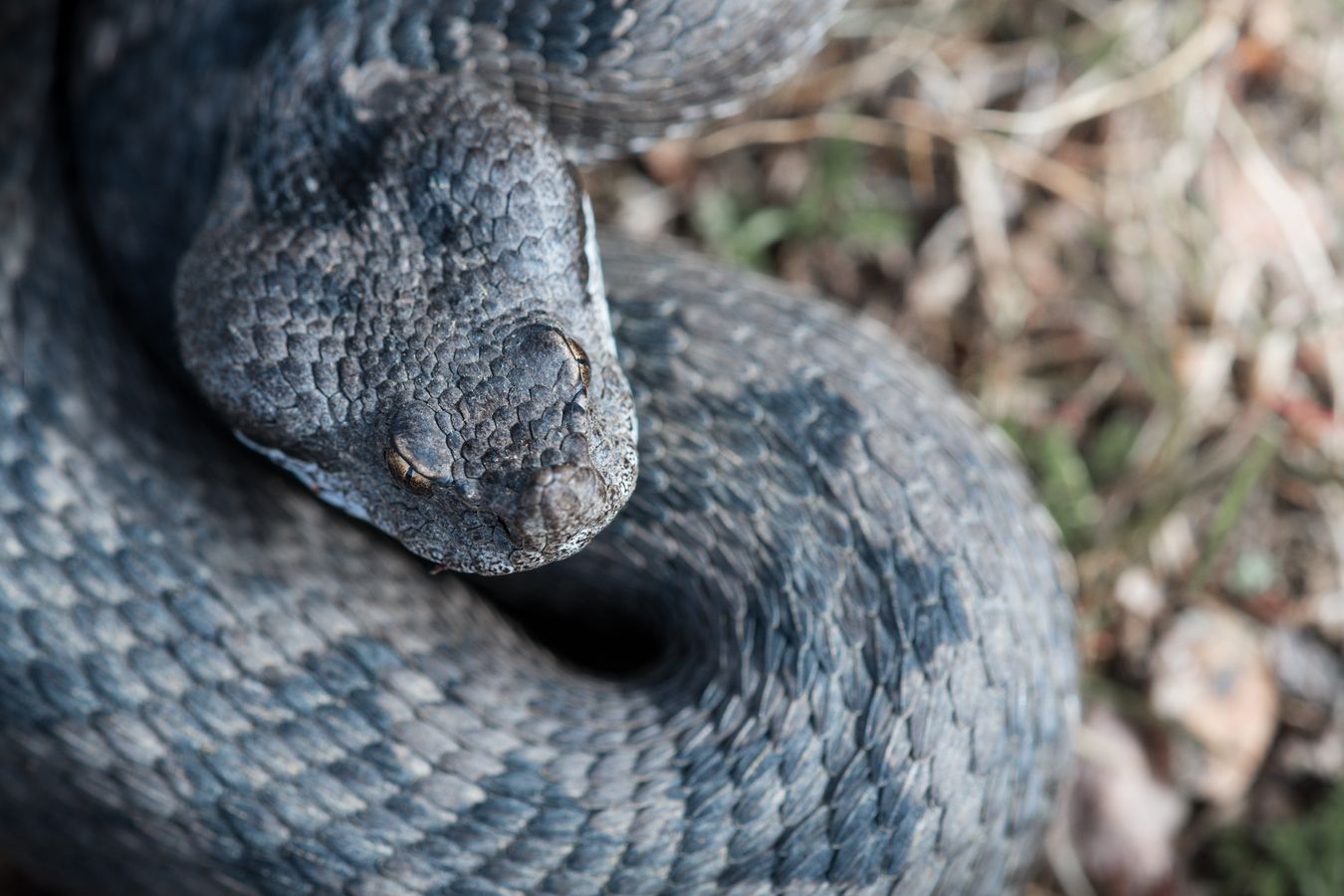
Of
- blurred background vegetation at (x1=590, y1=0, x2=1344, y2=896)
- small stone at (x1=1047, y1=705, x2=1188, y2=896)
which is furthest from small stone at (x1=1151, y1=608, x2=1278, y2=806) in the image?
small stone at (x1=1047, y1=705, x2=1188, y2=896)

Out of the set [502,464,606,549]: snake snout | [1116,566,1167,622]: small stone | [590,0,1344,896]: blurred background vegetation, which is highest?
[590,0,1344,896]: blurred background vegetation

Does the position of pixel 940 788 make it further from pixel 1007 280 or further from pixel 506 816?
pixel 1007 280

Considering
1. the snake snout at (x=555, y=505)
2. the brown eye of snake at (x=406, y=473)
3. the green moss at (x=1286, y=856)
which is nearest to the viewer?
the snake snout at (x=555, y=505)

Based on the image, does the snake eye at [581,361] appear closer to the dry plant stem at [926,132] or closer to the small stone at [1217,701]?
the dry plant stem at [926,132]

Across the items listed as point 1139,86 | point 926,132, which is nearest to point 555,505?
point 926,132

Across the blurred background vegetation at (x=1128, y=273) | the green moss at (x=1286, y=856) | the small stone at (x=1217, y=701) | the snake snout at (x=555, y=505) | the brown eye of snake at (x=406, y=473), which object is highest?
the blurred background vegetation at (x=1128, y=273)

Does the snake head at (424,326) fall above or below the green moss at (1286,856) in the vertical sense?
above

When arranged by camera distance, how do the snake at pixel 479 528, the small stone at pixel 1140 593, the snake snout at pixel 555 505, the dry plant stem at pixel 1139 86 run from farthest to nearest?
1. the dry plant stem at pixel 1139 86
2. the small stone at pixel 1140 593
3. the snake at pixel 479 528
4. the snake snout at pixel 555 505

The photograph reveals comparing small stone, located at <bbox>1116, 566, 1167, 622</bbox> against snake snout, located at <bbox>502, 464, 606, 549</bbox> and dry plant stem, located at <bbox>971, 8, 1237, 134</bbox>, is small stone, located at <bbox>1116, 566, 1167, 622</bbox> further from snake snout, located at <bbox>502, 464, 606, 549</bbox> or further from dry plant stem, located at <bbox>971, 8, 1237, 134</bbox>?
snake snout, located at <bbox>502, 464, 606, 549</bbox>

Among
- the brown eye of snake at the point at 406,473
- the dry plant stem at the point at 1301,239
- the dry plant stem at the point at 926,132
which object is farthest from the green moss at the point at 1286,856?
the brown eye of snake at the point at 406,473
